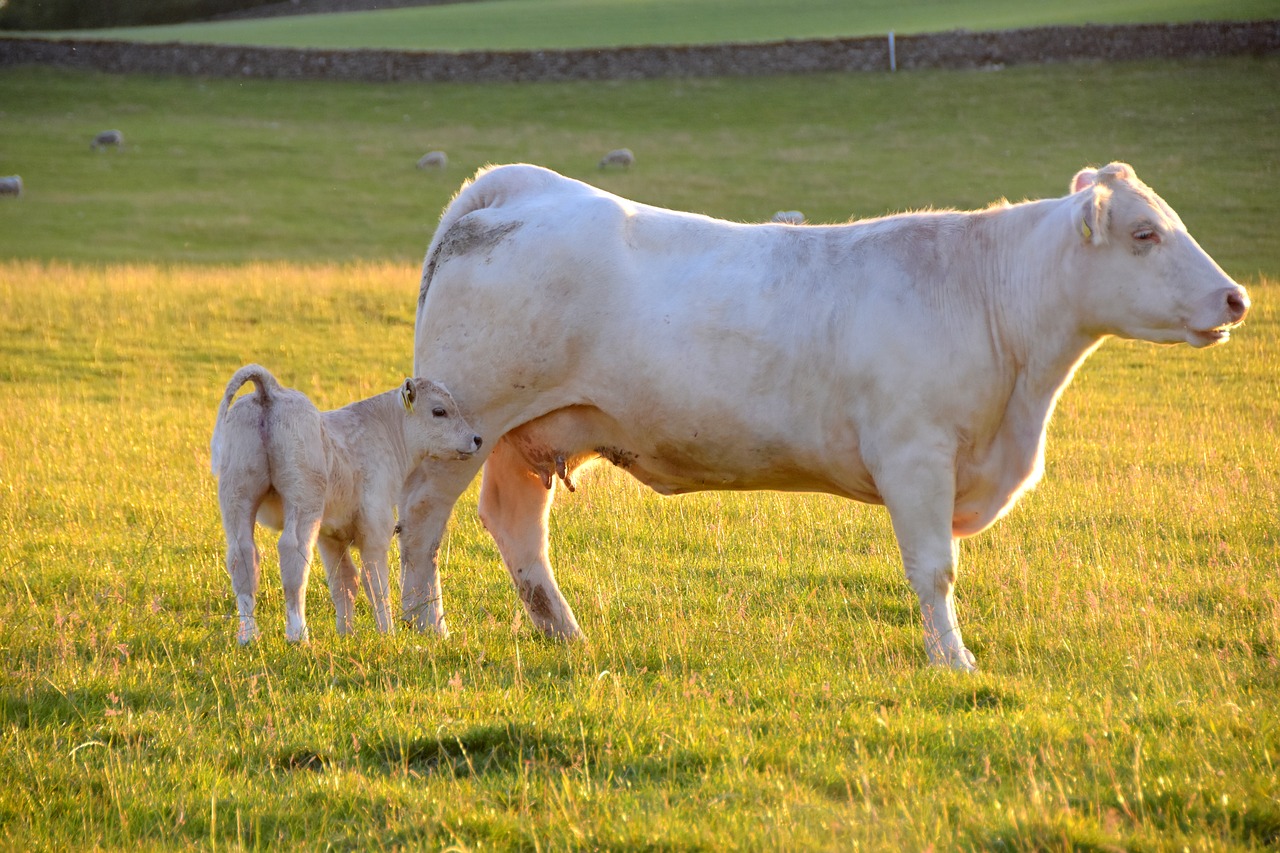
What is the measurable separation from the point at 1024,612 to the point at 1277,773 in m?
2.68

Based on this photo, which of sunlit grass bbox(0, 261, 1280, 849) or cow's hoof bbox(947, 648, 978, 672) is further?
cow's hoof bbox(947, 648, 978, 672)

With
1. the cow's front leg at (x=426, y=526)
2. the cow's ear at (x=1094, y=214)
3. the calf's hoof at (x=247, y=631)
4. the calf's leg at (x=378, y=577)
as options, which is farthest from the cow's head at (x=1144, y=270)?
the calf's hoof at (x=247, y=631)

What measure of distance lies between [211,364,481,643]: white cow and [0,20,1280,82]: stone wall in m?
42.4

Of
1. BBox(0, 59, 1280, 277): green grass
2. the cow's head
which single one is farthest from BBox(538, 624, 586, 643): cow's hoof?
BBox(0, 59, 1280, 277): green grass

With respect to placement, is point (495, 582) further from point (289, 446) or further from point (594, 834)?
point (594, 834)

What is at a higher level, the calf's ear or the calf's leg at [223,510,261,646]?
the calf's ear

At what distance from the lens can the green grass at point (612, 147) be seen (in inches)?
1200

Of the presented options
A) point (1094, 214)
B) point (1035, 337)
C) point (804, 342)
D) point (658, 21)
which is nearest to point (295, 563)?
point (804, 342)

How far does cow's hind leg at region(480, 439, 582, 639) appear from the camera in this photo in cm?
698

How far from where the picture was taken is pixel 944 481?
6.26 m

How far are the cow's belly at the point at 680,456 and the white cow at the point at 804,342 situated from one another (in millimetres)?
13

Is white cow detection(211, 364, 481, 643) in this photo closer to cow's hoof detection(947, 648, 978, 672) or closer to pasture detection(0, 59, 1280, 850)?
pasture detection(0, 59, 1280, 850)

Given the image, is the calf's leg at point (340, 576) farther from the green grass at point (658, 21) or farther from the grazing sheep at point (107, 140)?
the green grass at point (658, 21)

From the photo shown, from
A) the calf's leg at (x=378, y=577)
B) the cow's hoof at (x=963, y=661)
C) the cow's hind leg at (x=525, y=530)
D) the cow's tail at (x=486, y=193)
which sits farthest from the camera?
the cow's tail at (x=486, y=193)
